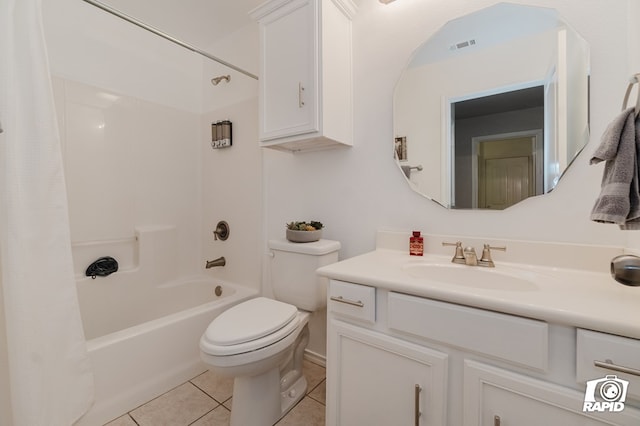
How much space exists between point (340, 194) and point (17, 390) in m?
1.50

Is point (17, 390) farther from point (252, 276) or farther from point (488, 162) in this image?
point (488, 162)

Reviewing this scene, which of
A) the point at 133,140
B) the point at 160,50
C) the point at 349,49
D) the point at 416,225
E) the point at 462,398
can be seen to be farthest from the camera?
the point at 160,50

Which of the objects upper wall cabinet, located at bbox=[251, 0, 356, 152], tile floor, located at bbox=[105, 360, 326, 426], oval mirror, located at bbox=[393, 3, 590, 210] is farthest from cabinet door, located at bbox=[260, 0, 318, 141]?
tile floor, located at bbox=[105, 360, 326, 426]

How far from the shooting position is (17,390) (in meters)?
0.88

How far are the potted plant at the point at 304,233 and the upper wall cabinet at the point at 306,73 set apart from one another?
475 millimetres

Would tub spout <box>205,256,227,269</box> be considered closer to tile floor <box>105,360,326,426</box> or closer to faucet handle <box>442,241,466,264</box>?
tile floor <box>105,360,326,426</box>

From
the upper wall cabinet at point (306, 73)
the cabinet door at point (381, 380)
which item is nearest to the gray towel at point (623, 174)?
the cabinet door at point (381, 380)

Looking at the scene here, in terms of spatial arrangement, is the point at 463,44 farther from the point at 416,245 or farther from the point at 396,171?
the point at 416,245

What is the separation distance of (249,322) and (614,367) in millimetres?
1132

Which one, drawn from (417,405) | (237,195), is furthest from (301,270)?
(237,195)

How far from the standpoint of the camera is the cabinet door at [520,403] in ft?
2.01

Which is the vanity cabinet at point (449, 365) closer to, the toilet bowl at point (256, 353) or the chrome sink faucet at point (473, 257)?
the toilet bowl at point (256, 353)

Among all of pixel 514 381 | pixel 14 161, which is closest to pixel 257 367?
pixel 514 381

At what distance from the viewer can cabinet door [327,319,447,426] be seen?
82 centimetres
